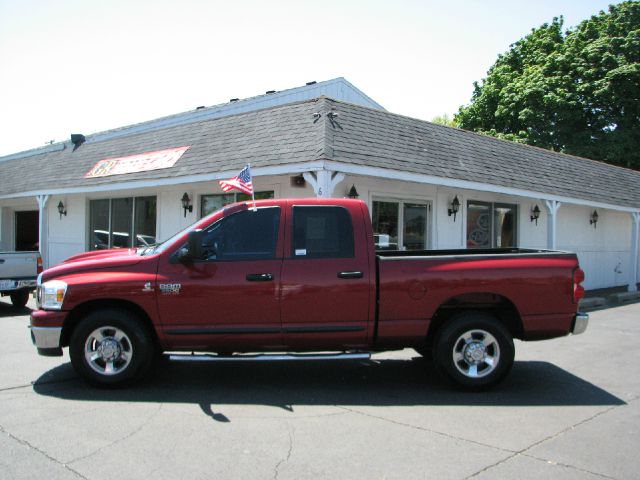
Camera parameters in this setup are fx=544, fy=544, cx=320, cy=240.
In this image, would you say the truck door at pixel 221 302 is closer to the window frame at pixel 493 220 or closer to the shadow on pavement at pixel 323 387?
the shadow on pavement at pixel 323 387

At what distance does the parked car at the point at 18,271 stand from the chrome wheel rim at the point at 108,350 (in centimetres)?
655

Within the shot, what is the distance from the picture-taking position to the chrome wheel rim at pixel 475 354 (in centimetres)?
564

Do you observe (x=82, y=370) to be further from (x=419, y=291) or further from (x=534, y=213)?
(x=534, y=213)

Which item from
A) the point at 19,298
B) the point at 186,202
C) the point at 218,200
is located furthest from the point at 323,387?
the point at 19,298

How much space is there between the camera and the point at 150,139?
575 inches

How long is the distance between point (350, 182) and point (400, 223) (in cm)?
174

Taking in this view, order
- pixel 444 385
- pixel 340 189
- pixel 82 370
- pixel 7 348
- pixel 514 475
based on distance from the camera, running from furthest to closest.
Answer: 1. pixel 340 189
2. pixel 7 348
3. pixel 444 385
4. pixel 82 370
5. pixel 514 475

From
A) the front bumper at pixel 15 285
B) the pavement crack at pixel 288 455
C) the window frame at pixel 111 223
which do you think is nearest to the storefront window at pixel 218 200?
the window frame at pixel 111 223

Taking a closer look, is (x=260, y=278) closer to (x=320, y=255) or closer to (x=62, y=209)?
(x=320, y=255)

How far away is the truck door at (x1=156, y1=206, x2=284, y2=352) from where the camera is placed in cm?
552

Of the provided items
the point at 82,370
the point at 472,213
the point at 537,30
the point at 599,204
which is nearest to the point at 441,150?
the point at 472,213

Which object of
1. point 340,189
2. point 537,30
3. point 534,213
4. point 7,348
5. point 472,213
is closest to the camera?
point 7,348

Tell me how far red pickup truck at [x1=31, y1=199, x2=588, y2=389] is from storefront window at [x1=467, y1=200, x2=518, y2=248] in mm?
7614

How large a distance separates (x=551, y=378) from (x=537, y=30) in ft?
102
